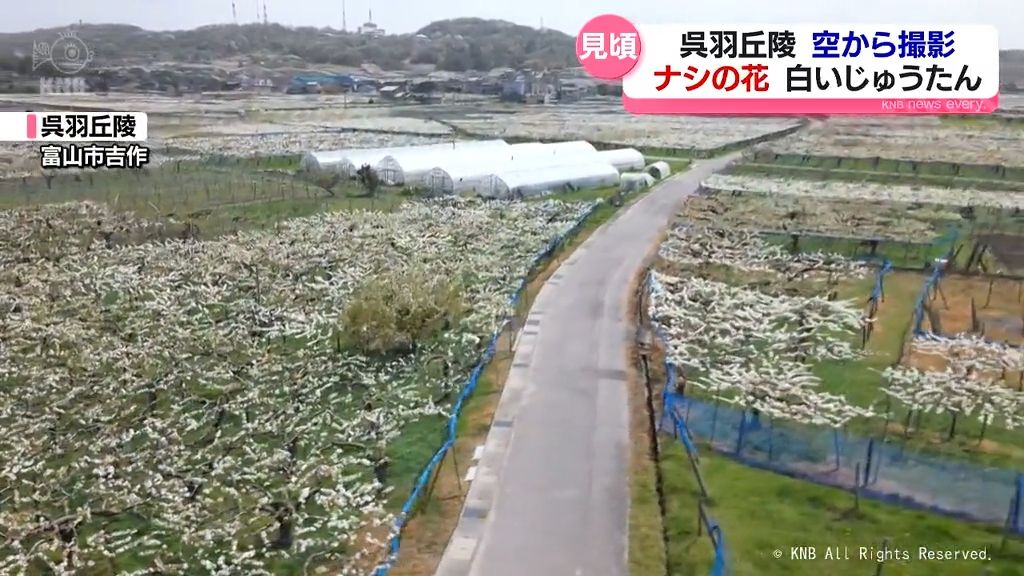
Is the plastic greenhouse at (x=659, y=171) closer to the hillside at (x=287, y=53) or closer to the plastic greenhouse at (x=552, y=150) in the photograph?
the plastic greenhouse at (x=552, y=150)

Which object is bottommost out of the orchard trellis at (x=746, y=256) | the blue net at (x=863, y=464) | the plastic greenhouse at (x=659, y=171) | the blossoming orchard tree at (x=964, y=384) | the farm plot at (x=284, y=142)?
the blue net at (x=863, y=464)

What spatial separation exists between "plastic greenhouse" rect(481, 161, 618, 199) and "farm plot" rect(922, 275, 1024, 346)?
16.4m

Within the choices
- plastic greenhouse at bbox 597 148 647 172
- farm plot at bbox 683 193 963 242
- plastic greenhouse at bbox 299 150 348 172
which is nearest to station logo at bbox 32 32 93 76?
plastic greenhouse at bbox 299 150 348 172

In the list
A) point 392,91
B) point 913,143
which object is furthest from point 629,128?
point 392,91

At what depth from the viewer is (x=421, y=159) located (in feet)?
120

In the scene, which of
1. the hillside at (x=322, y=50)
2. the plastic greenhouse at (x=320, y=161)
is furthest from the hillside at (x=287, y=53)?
the plastic greenhouse at (x=320, y=161)

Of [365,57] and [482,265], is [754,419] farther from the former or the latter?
[365,57]

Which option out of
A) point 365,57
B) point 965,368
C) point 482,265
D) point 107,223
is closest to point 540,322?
point 482,265

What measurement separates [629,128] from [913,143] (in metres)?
19.3

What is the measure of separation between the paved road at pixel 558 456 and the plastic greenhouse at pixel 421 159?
51.2 ft

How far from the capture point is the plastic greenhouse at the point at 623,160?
40906 mm

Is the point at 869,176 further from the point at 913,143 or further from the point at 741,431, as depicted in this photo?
the point at 741,431

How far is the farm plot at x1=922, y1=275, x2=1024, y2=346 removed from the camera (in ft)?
A: 59.2

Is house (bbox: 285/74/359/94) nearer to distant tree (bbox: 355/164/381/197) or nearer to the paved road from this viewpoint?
distant tree (bbox: 355/164/381/197)
